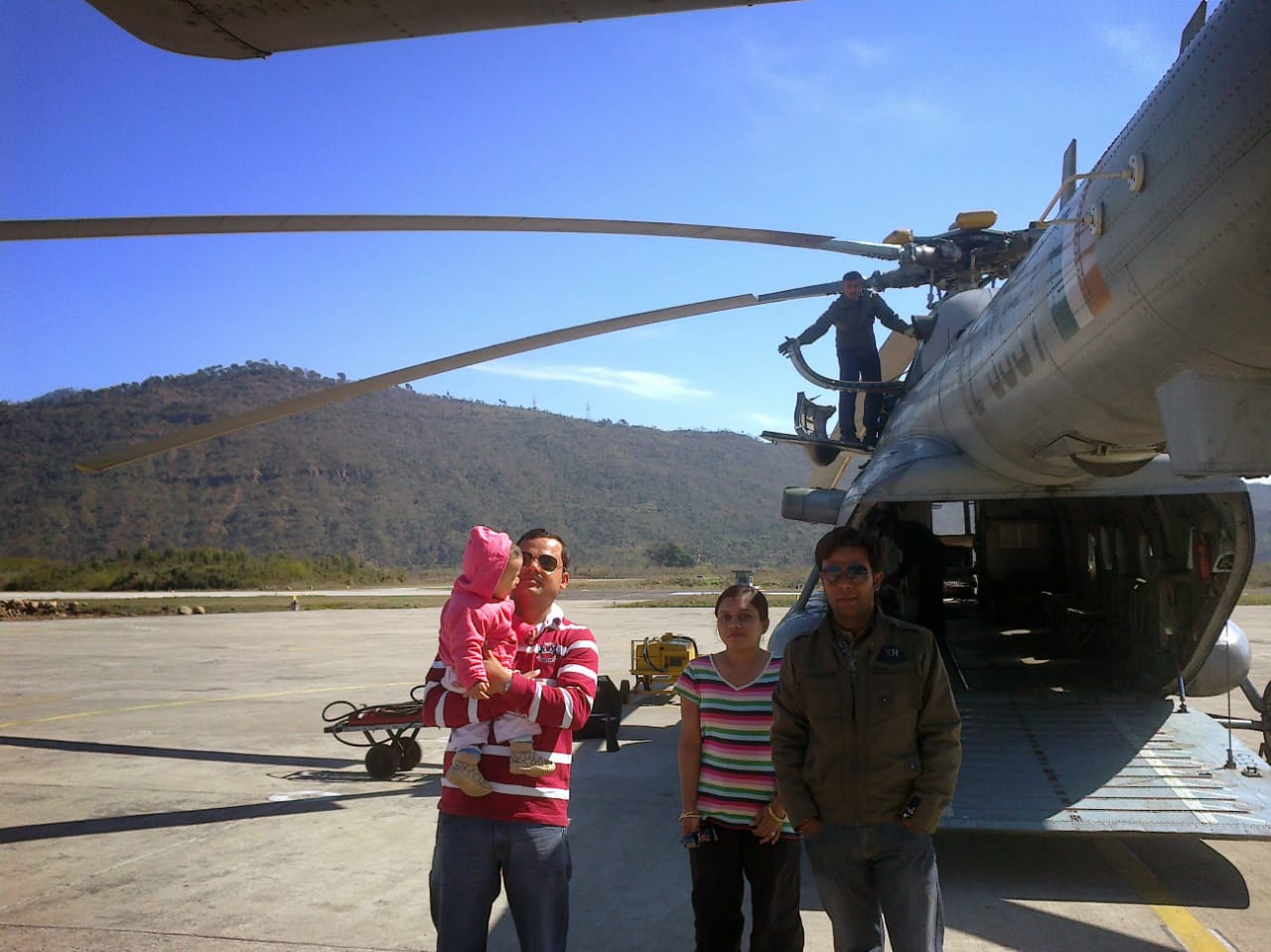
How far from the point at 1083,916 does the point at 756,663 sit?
2478mm

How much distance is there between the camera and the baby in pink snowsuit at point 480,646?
2.74m

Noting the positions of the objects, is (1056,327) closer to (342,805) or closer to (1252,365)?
(1252,365)

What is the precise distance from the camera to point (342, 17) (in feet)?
6.86

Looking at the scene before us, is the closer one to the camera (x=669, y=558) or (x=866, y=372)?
(x=866, y=372)

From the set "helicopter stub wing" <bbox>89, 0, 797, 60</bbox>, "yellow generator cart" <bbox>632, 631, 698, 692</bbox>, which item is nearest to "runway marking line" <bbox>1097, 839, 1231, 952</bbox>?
"helicopter stub wing" <bbox>89, 0, 797, 60</bbox>

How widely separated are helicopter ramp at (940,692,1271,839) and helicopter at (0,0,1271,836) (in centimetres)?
2

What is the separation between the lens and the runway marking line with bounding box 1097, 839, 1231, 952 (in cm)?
420

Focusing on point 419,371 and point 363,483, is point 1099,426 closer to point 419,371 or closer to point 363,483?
point 419,371

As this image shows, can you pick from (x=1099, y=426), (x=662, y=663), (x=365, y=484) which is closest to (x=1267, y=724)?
(x=1099, y=426)

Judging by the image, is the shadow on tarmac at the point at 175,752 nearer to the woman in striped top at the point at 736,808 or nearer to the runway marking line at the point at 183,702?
the runway marking line at the point at 183,702

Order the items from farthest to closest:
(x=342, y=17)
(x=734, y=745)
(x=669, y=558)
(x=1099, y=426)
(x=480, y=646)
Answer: (x=669, y=558) → (x=1099, y=426) → (x=734, y=745) → (x=480, y=646) → (x=342, y=17)

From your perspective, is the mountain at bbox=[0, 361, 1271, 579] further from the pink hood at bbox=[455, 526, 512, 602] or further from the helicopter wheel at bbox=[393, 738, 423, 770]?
the pink hood at bbox=[455, 526, 512, 602]

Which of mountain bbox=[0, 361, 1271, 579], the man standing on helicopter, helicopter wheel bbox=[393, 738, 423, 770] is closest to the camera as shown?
helicopter wheel bbox=[393, 738, 423, 770]

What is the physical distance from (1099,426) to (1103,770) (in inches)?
79.4
